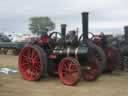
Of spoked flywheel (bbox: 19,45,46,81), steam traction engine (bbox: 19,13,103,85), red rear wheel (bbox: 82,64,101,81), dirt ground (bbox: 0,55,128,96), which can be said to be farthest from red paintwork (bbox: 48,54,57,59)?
red rear wheel (bbox: 82,64,101,81)

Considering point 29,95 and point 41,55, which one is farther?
point 41,55

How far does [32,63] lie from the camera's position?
8.71 m

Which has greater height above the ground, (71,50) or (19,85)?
(71,50)

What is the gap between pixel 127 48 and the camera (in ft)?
38.1

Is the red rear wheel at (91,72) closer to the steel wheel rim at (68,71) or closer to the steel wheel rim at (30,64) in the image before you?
the steel wheel rim at (68,71)

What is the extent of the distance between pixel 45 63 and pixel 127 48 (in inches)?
172

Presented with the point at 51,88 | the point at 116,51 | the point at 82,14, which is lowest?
the point at 51,88

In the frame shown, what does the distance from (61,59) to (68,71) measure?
2.21 ft

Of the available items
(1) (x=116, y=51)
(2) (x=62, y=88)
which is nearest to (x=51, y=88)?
(2) (x=62, y=88)

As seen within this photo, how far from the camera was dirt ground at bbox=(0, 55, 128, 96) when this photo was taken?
22.3ft

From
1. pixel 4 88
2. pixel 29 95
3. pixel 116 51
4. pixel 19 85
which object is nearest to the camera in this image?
pixel 29 95

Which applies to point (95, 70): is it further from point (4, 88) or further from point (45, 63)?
point (4, 88)

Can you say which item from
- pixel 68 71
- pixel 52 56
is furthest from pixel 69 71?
pixel 52 56

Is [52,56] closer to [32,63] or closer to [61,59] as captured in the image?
[61,59]
